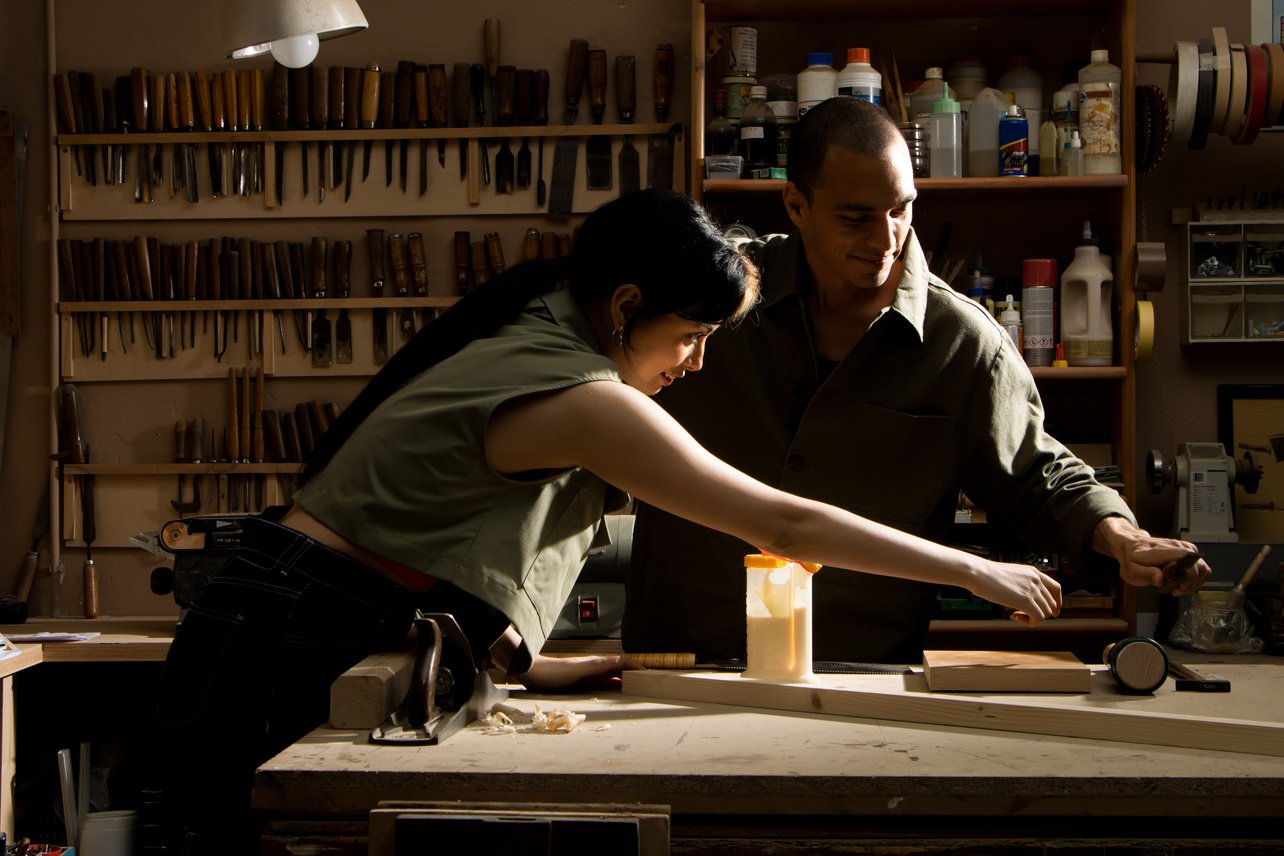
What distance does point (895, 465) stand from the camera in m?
2.07

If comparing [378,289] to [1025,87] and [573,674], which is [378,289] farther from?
[573,674]

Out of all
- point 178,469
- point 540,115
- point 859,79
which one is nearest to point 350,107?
point 540,115

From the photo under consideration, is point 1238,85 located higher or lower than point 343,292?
higher

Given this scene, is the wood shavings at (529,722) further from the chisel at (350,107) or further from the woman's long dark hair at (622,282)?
the chisel at (350,107)

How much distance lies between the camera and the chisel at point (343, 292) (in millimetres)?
4008

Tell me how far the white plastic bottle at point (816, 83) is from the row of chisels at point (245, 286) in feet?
2.99

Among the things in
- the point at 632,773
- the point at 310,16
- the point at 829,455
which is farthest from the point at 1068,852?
the point at 310,16

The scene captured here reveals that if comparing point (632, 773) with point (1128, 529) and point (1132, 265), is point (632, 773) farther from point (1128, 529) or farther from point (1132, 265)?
point (1132, 265)

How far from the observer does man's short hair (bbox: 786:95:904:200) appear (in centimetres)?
197

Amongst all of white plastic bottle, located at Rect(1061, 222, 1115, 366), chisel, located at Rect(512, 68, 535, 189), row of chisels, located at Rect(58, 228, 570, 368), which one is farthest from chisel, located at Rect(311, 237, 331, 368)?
white plastic bottle, located at Rect(1061, 222, 1115, 366)

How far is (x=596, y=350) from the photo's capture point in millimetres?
1585

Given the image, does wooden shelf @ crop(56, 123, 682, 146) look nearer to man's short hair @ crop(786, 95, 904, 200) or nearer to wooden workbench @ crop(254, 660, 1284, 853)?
man's short hair @ crop(786, 95, 904, 200)

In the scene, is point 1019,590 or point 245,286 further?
point 245,286

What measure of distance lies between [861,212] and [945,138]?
65.6 inches
